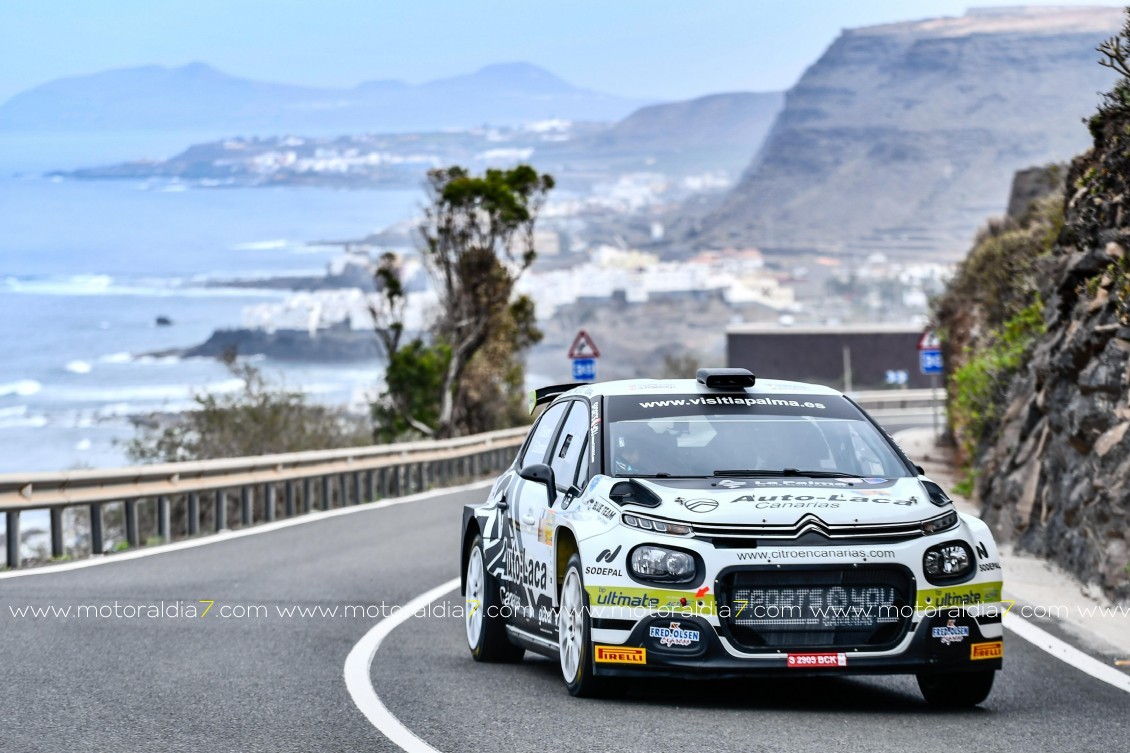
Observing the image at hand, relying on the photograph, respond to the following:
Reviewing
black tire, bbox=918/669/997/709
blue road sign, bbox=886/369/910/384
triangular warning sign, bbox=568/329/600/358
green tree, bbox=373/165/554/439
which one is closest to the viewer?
black tire, bbox=918/669/997/709

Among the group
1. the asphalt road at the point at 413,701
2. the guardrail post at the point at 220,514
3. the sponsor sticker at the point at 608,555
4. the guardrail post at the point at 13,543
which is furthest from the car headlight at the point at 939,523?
the guardrail post at the point at 220,514

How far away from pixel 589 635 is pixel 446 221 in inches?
2042

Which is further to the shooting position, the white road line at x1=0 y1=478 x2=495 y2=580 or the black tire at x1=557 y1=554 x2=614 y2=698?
the white road line at x1=0 y1=478 x2=495 y2=580

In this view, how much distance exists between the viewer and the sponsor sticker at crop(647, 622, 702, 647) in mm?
6969

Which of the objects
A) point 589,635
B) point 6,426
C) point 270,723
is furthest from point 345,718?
point 6,426

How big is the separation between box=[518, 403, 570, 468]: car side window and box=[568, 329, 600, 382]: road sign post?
86.7 ft

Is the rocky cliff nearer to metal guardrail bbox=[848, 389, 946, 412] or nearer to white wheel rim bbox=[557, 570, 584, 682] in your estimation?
white wheel rim bbox=[557, 570, 584, 682]

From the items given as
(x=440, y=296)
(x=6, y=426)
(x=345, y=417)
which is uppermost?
(x=440, y=296)

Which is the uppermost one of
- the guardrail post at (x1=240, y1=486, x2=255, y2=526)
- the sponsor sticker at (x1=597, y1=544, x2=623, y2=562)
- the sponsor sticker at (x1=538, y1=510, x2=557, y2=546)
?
the sponsor sticker at (x1=597, y1=544, x2=623, y2=562)

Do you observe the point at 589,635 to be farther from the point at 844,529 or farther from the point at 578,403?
the point at 578,403

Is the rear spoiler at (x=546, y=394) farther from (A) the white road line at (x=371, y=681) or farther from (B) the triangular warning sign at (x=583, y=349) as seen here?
(B) the triangular warning sign at (x=583, y=349)

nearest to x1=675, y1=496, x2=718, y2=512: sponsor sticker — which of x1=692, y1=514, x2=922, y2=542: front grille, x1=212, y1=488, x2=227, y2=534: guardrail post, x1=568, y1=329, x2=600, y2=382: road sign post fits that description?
x1=692, y1=514, x2=922, y2=542: front grille

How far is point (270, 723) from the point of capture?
23.1 feet

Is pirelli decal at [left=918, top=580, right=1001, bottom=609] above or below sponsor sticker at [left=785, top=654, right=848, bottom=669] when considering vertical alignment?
above
